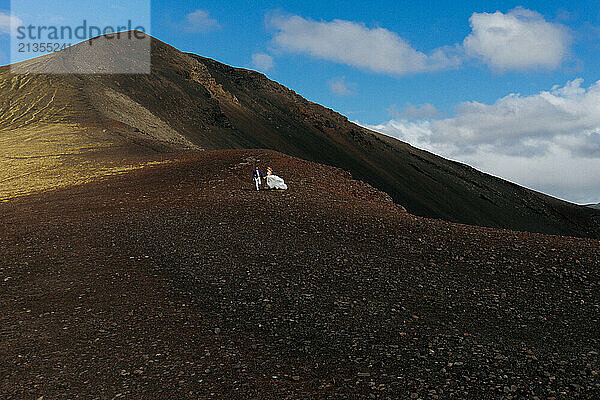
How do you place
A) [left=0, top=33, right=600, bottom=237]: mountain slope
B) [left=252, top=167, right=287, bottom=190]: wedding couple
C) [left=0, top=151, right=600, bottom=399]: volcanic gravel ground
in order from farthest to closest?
1. [left=0, top=33, right=600, bottom=237]: mountain slope
2. [left=252, top=167, right=287, bottom=190]: wedding couple
3. [left=0, top=151, right=600, bottom=399]: volcanic gravel ground

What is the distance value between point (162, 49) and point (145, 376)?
10047cm

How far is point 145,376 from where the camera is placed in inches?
281

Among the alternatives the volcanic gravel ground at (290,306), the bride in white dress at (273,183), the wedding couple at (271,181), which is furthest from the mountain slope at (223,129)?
the volcanic gravel ground at (290,306)

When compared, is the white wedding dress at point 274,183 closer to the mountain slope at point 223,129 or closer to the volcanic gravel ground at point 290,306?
the volcanic gravel ground at point 290,306

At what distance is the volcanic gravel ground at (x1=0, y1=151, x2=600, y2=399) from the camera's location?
275 inches

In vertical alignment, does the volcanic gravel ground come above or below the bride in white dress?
below

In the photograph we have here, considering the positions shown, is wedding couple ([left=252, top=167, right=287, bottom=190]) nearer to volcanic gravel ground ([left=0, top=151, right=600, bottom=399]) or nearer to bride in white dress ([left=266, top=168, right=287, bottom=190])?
bride in white dress ([left=266, top=168, right=287, bottom=190])

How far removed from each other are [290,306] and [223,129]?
7126 cm

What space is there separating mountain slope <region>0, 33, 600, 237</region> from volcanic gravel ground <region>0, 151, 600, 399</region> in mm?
17353

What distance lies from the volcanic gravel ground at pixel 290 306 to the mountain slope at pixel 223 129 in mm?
17353

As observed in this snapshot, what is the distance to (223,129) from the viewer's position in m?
78.0

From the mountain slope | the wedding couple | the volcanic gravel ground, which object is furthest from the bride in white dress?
the mountain slope

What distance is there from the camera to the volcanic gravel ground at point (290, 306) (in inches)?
275

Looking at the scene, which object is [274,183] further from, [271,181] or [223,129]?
[223,129]
